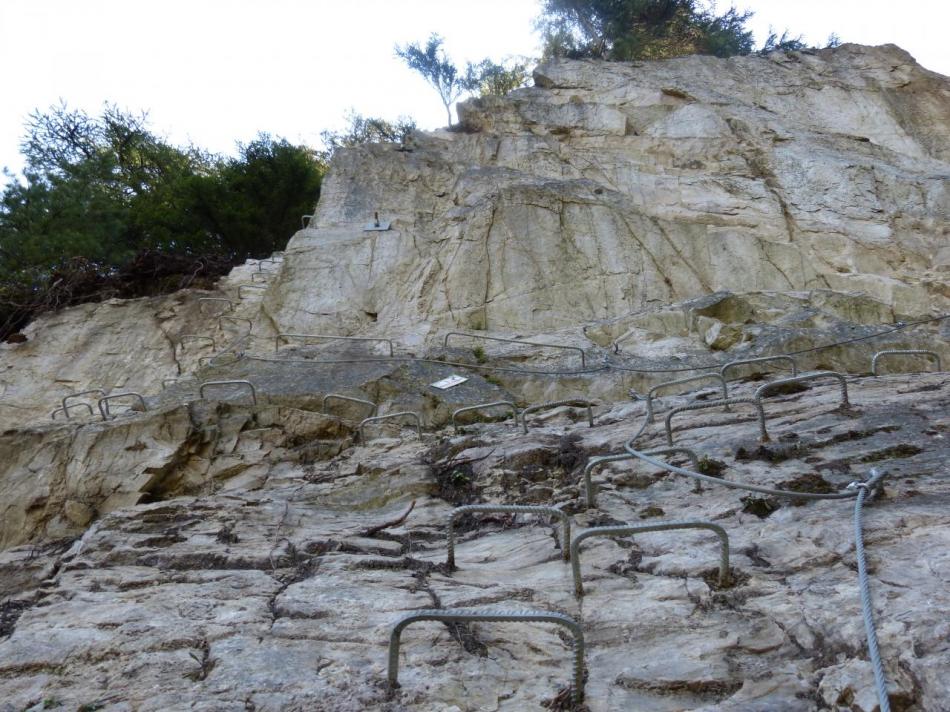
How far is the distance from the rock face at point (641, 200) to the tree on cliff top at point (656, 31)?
4848 millimetres

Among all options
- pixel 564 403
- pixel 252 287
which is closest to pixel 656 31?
pixel 252 287

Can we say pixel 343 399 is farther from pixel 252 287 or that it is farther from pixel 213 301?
pixel 252 287

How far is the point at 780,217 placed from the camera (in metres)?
13.9

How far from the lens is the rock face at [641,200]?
12.5 m

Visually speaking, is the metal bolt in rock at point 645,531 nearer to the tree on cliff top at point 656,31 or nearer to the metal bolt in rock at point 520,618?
the metal bolt in rock at point 520,618

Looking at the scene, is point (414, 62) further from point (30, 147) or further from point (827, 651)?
point (827, 651)

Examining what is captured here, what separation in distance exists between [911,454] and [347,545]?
3508 mm

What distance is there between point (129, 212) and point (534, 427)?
45.3ft

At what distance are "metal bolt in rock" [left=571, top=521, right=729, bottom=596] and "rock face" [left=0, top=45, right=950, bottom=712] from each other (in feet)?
0.28

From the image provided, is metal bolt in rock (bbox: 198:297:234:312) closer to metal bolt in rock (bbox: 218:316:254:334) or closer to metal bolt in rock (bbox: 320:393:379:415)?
metal bolt in rock (bbox: 218:316:254:334)

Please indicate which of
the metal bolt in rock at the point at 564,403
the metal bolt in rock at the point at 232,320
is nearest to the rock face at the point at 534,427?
the metal bolt in rock at the point at 564,403

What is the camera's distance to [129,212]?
694 inches

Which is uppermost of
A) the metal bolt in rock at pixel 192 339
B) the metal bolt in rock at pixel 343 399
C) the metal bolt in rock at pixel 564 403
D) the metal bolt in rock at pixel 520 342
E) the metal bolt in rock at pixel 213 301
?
the metal bolt in rock at pixel 213 301

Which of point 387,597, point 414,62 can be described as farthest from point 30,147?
point 387,597
